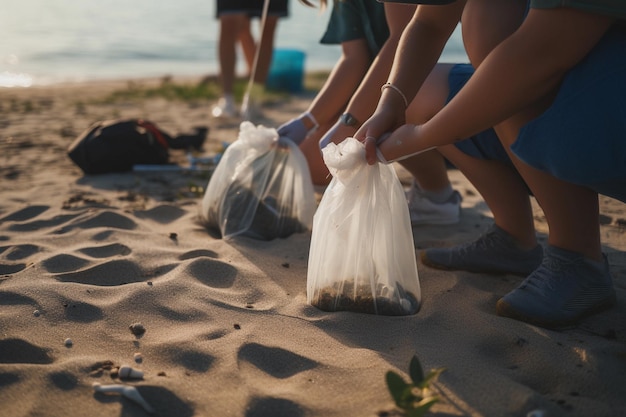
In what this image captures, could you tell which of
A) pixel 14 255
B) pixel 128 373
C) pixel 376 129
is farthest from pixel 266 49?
pixel 128 373

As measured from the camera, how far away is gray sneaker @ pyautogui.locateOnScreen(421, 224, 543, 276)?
1952 millimetres

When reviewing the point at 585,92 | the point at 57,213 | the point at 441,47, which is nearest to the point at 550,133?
the point at 585,92

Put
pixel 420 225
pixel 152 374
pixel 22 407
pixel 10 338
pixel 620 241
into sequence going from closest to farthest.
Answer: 1. pixel 22 407
2. pixel 152 374
3. pixel 10 338
4. pixel 620 241
5. pixel 420 225

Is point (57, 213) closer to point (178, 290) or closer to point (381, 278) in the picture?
point (178, 290)

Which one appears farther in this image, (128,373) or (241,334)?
(241,334)

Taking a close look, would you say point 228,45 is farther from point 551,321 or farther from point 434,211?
point 551,321

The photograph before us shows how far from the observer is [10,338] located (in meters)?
1.53

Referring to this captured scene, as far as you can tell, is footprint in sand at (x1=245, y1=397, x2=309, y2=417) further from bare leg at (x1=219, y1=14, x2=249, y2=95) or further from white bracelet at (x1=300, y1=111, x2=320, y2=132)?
bare leg at (x1=219, y1=14, x2=249, y2=95)

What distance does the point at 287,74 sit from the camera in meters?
5.99

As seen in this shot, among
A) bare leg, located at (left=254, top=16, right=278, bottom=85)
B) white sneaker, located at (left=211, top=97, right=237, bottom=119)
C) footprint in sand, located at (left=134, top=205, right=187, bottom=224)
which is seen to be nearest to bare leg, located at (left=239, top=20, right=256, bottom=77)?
bare leg, located at (left=254, top=16, right=278, bottom=85)

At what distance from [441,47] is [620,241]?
982 millimetres

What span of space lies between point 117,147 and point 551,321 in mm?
2211

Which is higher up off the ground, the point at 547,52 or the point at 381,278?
the point at 547,52

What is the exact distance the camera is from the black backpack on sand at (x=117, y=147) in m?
3.09
